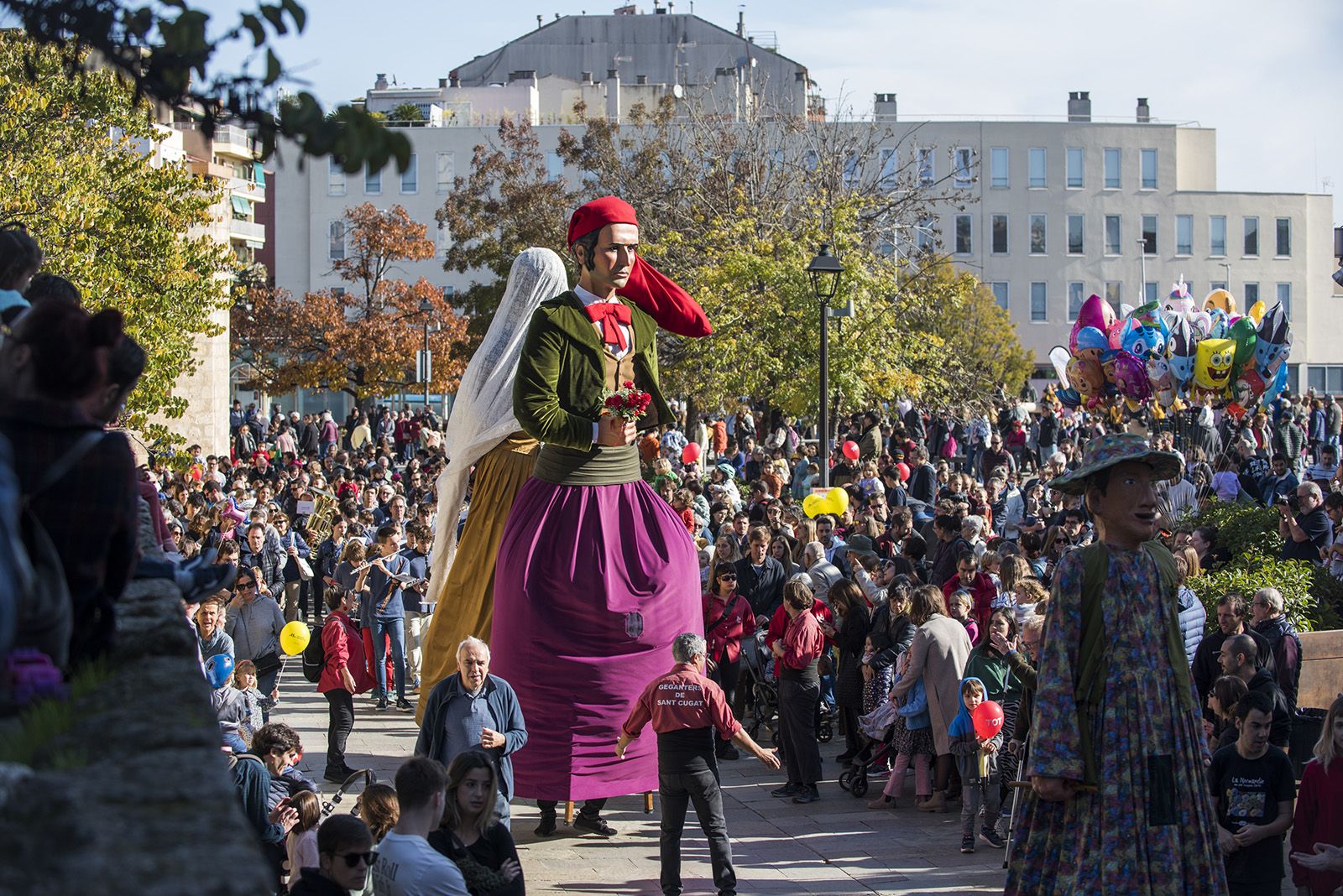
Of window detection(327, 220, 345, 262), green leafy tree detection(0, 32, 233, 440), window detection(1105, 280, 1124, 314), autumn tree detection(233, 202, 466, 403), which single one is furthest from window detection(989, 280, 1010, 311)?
green leafy tree detection(0, 32, 233, 440)

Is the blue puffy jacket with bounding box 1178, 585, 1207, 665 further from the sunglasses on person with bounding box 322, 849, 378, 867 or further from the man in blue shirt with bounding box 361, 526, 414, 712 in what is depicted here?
the man in blue shirt with bounding box 361, 526, 414, 712

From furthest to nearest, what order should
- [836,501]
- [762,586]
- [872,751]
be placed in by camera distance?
[836,501] < [762,586] < [872,751]

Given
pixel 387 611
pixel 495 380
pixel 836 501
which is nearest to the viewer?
pixel 495 380

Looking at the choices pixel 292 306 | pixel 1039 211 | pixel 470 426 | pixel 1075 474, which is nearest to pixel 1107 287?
pixel 1039 211

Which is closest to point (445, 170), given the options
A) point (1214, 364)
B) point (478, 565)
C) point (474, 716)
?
point (1214, 364)

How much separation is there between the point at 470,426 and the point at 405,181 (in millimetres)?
57336

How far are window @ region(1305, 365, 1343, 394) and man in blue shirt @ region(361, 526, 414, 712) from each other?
61.0m

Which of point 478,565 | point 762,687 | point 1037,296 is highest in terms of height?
point 1037,296

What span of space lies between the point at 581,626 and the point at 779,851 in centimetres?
181

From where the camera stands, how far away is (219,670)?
9.28 metres

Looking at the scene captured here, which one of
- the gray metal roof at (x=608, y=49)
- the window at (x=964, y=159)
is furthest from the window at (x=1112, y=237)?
the gray metal roof at (x=608, y=49)

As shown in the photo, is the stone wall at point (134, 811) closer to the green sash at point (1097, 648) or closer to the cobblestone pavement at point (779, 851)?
the green sash at point (1097, 648)

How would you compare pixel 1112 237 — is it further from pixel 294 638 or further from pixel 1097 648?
pixel 1097 648

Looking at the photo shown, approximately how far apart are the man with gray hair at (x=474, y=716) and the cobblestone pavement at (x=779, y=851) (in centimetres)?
78
